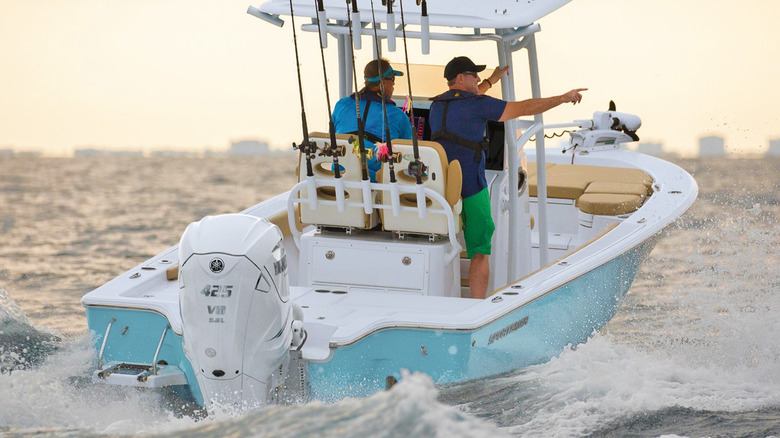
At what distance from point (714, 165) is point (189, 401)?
3166 cm

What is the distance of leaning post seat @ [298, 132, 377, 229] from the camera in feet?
16.4

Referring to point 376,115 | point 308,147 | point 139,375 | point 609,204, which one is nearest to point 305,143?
point 308,147

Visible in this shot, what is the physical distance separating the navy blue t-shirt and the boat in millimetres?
235

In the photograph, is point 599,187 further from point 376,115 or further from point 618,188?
point 376,115

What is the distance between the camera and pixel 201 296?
399 centimetres

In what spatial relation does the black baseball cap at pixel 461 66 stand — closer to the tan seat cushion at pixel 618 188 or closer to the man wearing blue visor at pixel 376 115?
the man wearing blue visor at pixel 376 115

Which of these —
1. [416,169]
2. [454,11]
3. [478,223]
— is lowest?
[478,223]

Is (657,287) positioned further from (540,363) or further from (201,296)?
(201,296)

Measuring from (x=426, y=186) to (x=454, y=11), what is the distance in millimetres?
993

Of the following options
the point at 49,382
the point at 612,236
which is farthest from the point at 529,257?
the point at 49,382

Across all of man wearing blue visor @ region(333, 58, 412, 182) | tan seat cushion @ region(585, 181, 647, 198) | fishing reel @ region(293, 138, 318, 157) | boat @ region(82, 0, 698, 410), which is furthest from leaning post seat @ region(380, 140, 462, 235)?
tan seat cushion @ region(585, 181, 647, 198)

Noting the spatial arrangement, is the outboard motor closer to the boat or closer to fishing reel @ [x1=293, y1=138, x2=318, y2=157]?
the boat

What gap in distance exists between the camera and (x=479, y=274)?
17.6ft

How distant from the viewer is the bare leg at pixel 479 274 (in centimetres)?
535
